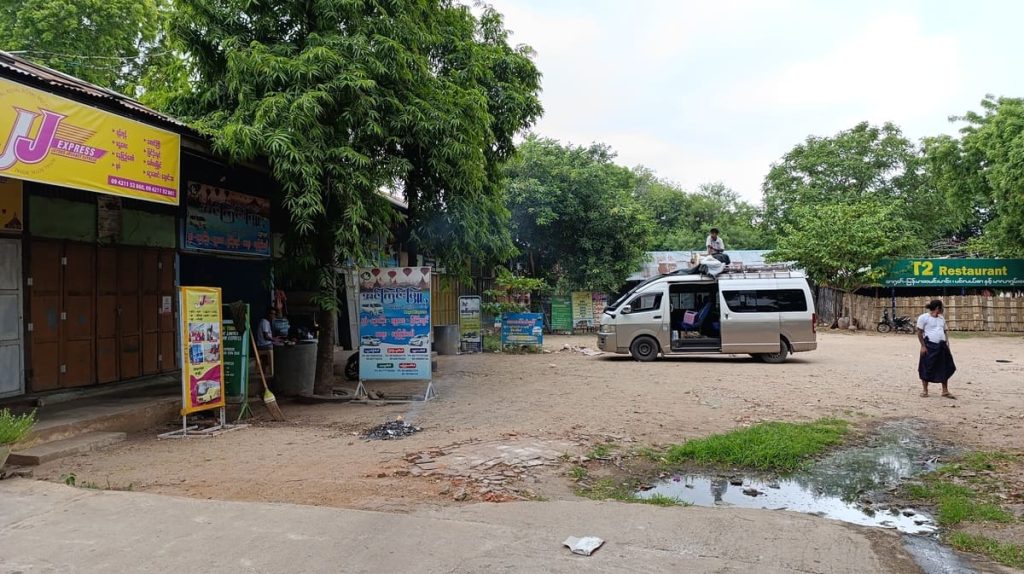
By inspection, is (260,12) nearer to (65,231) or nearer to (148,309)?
(65,231)

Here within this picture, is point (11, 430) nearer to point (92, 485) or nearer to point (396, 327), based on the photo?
point (92, 485)

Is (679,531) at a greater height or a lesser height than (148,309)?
lesser

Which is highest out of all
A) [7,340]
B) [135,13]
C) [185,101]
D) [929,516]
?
[135,13]

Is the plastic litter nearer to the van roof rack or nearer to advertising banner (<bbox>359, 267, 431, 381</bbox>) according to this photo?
advertising banner (<bbox>359, 267, 431, 381</bbox>)

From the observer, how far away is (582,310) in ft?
86.0

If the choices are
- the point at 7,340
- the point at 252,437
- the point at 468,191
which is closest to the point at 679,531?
the point at 252,437

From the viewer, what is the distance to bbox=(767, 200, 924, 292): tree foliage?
1018 inches

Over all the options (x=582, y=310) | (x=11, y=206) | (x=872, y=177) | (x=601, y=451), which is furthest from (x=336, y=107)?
(x=872, y=177)

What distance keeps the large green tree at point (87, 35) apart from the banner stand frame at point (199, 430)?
15.1 meters

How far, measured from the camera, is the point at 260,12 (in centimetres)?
905

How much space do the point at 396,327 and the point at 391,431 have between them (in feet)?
8.28

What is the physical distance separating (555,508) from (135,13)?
2194 cm

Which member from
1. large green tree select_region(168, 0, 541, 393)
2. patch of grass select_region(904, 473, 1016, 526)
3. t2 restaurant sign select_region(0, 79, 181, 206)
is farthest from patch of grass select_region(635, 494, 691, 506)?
t2 restaurant sign select_region(0, 79, 181, 206)

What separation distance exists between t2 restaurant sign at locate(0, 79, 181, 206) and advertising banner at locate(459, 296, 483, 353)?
1061 cm
